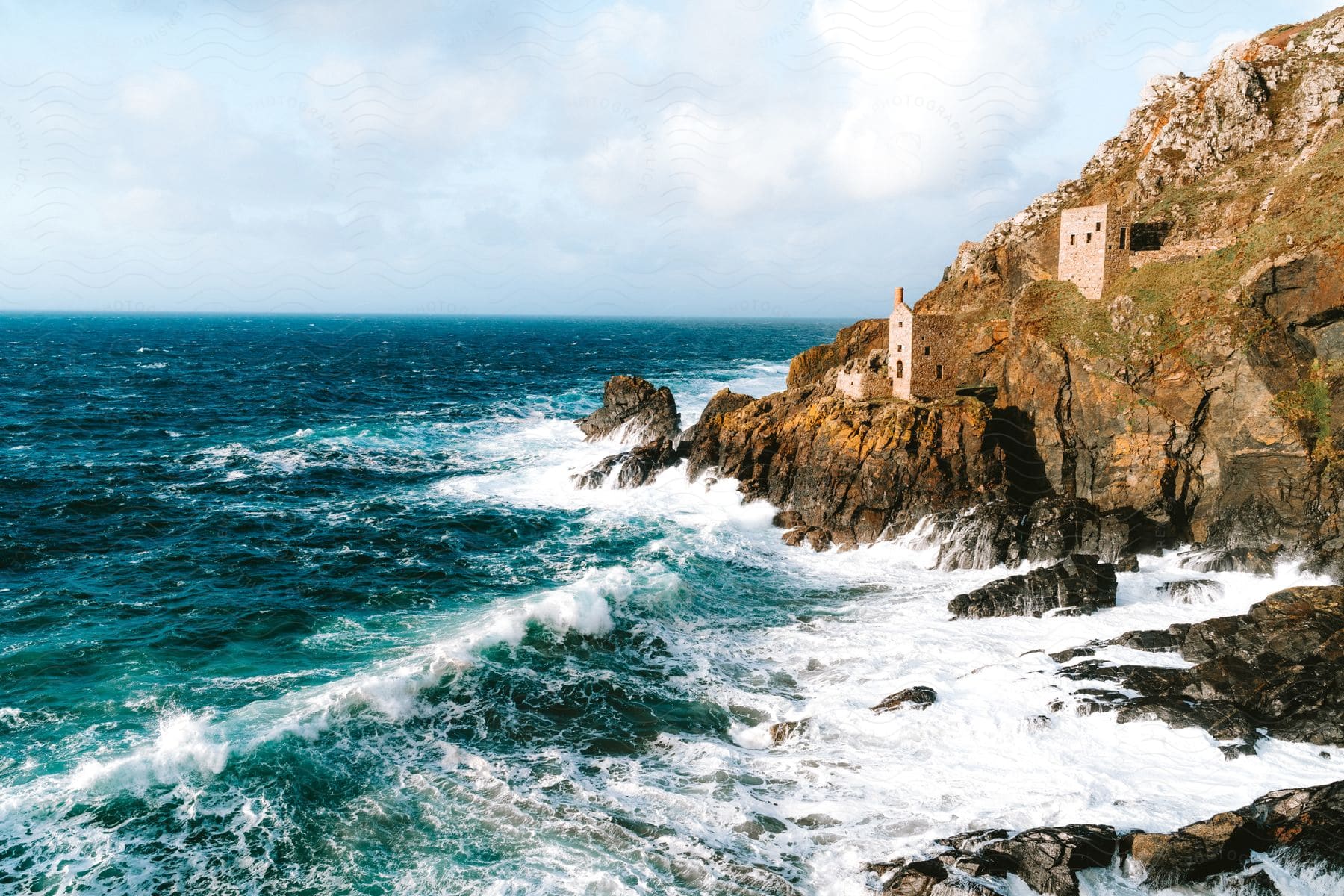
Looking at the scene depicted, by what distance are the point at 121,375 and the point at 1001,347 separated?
97668mm

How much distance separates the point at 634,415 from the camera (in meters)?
56.1

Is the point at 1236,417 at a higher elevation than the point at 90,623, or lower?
higher

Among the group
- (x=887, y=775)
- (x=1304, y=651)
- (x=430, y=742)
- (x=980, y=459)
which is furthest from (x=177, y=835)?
(x=980, y=459)

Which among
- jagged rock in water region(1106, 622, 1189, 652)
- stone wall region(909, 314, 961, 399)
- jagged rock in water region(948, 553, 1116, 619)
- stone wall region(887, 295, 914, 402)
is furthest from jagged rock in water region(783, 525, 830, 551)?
jagged rock in water region(1106, 622, 1189, 652)

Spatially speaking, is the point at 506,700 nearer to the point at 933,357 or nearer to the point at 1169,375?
the point at 933,357

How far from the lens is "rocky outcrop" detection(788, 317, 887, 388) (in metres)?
52.1

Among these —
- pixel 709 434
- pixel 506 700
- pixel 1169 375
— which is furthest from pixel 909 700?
pixel 709 434

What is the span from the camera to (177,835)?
16828 mm

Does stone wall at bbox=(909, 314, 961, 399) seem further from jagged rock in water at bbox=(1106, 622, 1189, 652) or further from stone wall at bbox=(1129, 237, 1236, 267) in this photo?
jagged rock in water at bbox=(1106, 622, 1189, 652)

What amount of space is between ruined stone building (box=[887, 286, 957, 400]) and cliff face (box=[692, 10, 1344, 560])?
199 centimetres

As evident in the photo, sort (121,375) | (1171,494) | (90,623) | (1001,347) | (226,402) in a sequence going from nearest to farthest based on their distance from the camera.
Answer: (90,623), (1171,494), (1001,347), (226,402), (121,375)

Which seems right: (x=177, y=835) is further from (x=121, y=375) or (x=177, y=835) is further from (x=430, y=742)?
(x=121, y=375)

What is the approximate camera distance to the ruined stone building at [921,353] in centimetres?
3859

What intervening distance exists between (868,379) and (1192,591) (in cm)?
1848
